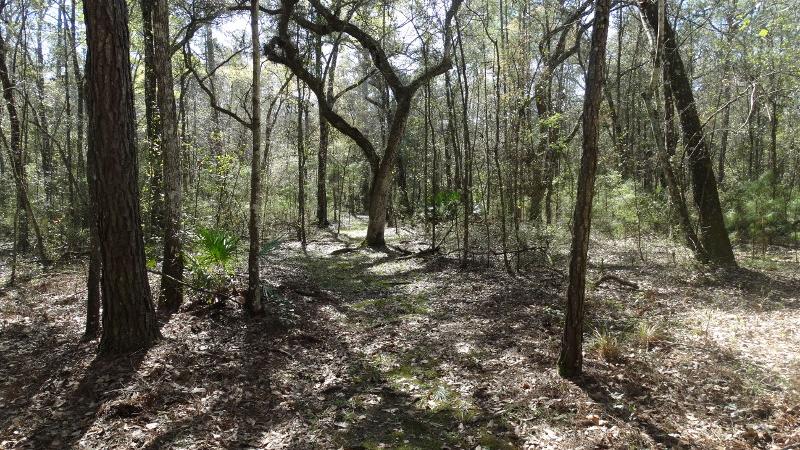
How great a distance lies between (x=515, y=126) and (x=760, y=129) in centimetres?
1835

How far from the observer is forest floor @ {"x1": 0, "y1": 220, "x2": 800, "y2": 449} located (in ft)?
14.0

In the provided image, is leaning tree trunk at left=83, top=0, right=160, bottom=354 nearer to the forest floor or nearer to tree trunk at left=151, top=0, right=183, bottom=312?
the forest floor

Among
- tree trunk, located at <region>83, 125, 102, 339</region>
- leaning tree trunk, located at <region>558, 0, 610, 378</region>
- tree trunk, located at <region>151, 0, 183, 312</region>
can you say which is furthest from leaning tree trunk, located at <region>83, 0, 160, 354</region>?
leaning tree trunk, located at <region>558, 0, 610, 378</region>

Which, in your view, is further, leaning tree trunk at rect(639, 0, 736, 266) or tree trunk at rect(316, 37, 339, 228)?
tree trunk at rect(316, 37, 339, 228)

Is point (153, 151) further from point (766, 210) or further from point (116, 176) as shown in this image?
point (766, 210)

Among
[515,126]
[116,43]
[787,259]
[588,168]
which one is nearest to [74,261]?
[116,43]

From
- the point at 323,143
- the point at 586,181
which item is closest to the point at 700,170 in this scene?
the point at 586,181

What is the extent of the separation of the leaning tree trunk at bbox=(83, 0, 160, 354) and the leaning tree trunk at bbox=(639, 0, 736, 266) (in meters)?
9.72

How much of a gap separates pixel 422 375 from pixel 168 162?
471cm

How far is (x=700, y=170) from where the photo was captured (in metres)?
10.4

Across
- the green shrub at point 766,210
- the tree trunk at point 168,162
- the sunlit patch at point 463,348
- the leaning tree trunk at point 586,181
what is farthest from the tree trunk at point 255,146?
the green shrub at point 766,210

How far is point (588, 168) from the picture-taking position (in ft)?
15.4

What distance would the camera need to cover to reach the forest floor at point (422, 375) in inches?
168

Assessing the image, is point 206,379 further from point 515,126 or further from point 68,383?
point 515,126
